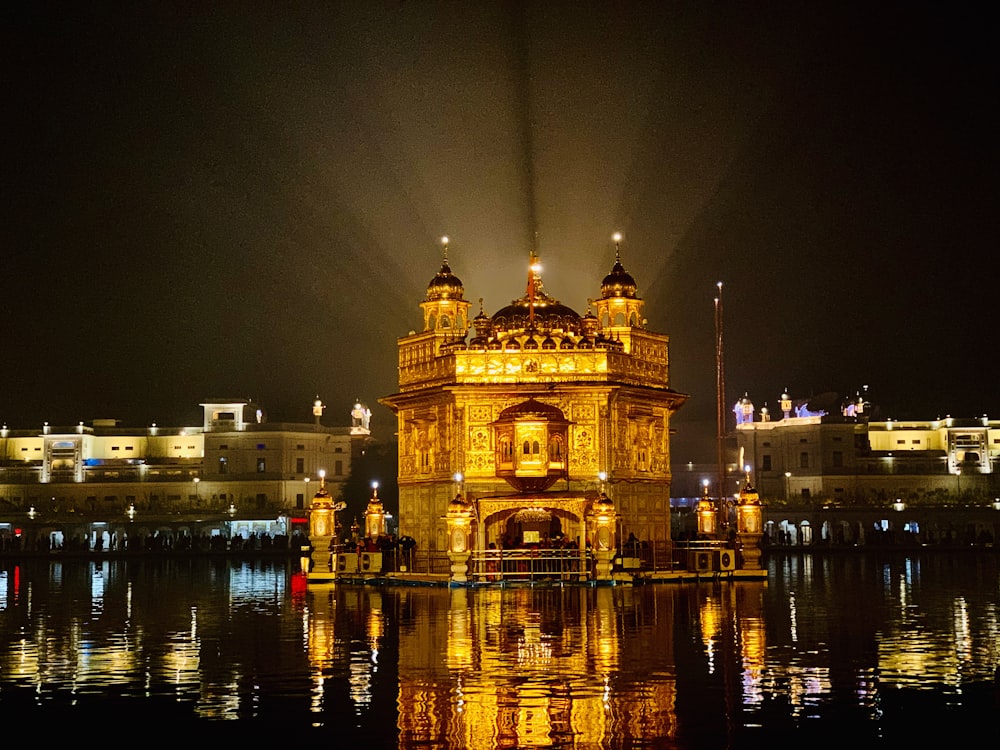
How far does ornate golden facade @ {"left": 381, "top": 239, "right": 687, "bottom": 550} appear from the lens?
39.7m

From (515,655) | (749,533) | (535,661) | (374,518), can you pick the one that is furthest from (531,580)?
(535,661)

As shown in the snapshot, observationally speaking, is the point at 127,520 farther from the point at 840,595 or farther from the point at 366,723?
the point at 366,723

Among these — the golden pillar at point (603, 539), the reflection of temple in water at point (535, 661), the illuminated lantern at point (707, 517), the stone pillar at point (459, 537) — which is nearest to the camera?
the reflection of temple in water at point (535, 661)

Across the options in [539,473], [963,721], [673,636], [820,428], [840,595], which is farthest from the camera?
[820,428]

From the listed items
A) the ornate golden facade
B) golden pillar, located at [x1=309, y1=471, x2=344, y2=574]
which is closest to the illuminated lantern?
the ornate golden facade

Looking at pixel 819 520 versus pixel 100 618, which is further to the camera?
pixel 819 520

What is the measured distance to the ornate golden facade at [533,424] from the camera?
39688mm

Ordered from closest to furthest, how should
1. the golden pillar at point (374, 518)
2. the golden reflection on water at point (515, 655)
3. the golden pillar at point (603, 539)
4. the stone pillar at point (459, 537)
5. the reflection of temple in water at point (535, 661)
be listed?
the reflection of temple in water at point (535, 661) → the golden reflection on water at point (515, 655) → the stone pillar at point (459, 537) → the golden pillar at point (603, 539) → the golden pillar at point (374, 518)

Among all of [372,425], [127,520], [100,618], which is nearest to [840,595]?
[100,618]

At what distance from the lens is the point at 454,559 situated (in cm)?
3675

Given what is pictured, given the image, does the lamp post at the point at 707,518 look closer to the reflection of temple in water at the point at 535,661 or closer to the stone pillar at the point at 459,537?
the stone pillar at the point at 459,537

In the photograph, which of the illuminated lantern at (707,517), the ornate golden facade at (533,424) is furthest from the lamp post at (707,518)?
the ornate golden facade at (533,424)

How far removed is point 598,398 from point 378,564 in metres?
7.90

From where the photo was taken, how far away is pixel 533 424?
129 feet
